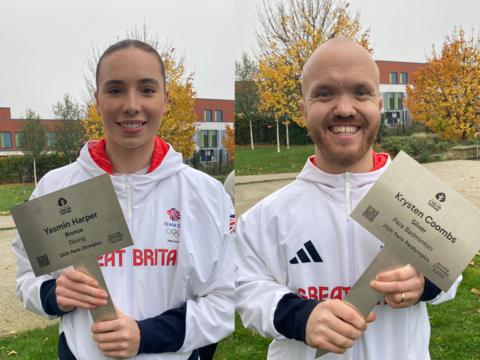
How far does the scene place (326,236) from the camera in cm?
150

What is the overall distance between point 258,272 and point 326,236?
0.78 feet

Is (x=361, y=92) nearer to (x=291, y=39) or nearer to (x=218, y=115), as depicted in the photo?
(x=291, y=39)

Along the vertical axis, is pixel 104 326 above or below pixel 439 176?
below

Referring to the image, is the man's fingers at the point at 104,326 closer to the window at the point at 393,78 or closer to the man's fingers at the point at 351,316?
the man's fingers at the point at 351,316

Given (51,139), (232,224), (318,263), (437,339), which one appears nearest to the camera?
(318,263)

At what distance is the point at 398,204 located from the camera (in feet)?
4.14

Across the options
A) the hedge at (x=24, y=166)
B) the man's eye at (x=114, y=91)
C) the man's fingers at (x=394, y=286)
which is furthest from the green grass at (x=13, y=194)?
the man's fingers at (x=394, y=286)

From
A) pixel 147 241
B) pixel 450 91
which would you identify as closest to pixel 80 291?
pixel 147 241

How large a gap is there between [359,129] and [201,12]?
914 mm

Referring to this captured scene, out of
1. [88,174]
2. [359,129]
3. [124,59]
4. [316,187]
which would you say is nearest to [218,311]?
[316,187]

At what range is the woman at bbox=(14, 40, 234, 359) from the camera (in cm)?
158

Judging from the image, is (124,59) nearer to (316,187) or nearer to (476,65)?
(316,187)

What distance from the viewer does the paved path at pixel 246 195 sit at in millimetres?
1922

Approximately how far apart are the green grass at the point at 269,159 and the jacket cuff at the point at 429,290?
2.01ft
